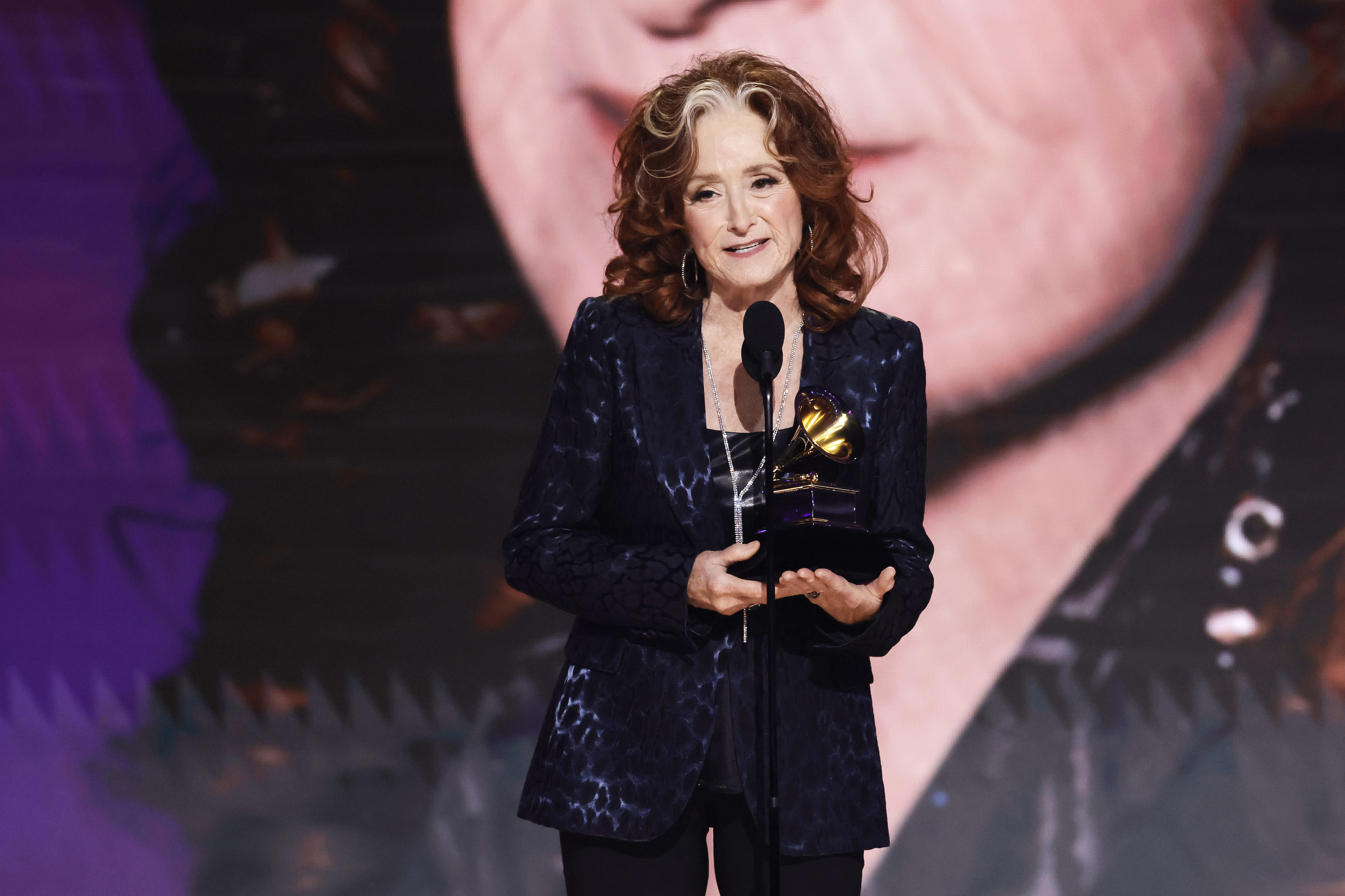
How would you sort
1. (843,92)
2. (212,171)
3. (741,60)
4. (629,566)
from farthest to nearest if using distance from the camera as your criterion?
(212,171), (843,92), (741,60), (629,566)

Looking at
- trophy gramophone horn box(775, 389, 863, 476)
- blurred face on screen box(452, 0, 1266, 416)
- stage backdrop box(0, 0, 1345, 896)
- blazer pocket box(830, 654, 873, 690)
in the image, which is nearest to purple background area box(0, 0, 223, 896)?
stage backdrop box(0, 0, 1345, 896)

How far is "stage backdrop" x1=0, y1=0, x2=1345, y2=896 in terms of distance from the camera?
2852mm

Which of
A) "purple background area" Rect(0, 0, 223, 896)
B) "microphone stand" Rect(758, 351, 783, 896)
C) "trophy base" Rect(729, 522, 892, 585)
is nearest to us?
"microphone stand" Rect(758, 351, 783, 896)

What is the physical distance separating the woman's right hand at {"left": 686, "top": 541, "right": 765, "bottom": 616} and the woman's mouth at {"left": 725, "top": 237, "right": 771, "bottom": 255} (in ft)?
1.18

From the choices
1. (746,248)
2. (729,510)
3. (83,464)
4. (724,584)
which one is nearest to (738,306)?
(746,248)

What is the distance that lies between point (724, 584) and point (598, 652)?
24cm

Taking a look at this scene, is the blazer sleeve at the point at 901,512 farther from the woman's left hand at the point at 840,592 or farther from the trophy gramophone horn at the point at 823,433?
the trophy gramophone horn at the point at 823,433

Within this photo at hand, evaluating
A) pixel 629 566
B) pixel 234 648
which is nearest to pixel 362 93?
pixel 234 648

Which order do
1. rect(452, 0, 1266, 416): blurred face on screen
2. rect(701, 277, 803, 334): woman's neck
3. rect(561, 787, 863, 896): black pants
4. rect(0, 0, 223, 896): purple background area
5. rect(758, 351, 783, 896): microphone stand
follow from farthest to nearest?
rect(0, 0, 223, 896): purple background area
rect(452, 0, 1266, 416): blurred face on screen
rect(701, 277, 803, 334): woman's neck
rect(561, 787, 863, 896): black pants
rect(758, 351, 783, 896): microphone stand

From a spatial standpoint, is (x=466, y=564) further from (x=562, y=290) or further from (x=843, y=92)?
(x=843, y=92)

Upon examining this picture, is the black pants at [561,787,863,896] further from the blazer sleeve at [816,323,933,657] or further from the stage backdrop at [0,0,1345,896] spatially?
the stage backdrop at [0,0,1345,896]

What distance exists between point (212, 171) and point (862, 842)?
2333 mm

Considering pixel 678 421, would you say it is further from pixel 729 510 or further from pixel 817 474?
pixel 817 474

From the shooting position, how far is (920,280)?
9.35ft
